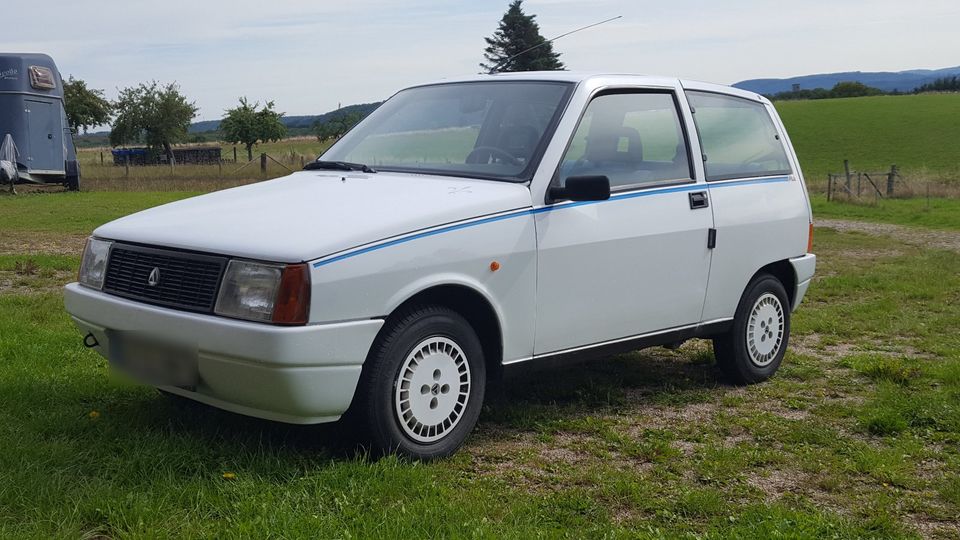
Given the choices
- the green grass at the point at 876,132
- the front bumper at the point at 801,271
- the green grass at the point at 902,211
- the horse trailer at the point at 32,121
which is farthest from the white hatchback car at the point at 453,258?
the green grass at the point at 876,132

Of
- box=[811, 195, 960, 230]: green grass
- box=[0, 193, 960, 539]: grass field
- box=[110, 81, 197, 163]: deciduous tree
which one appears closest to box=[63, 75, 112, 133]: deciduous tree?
box=[110, 81, 197, 163]: deciduous tree

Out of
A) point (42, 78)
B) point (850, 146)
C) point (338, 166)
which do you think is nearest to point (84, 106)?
point (42, 78)

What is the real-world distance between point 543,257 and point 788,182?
2.60 meters

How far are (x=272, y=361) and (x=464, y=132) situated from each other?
2.00 metres

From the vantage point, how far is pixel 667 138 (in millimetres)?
5730

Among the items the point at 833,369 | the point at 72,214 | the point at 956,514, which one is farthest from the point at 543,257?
the point at 72,214

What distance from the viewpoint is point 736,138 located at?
6.29 meters

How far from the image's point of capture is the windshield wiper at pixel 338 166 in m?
5.34

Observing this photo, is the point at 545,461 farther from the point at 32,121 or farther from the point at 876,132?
the point at 876,132

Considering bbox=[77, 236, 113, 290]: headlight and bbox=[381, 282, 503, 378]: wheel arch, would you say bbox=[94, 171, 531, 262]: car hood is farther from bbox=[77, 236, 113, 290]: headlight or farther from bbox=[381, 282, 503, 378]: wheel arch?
bbox=[381, 282, 503, 378]: wheel arch

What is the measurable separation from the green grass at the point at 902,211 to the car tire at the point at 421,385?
19.2 m

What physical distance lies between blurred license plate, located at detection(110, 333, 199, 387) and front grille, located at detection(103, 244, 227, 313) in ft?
0.60

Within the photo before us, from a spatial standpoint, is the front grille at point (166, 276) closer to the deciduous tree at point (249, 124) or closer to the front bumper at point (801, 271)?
the front bumper at point (801, 271)

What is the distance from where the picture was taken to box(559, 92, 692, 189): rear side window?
16.9ft
